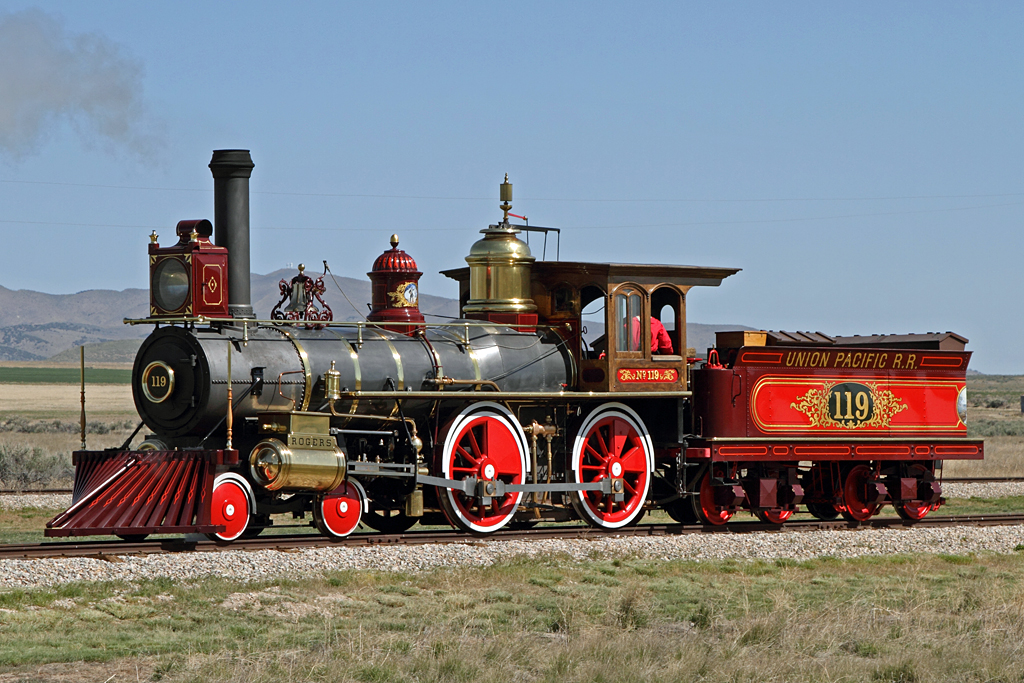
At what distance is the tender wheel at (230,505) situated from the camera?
45.8 ft

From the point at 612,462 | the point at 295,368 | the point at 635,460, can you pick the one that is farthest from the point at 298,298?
the point at 635,460

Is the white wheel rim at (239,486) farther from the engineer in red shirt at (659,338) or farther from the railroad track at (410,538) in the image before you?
the engineer in red shirt at (659,338)

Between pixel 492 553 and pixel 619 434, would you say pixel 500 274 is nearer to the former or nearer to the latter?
pixel 619 434

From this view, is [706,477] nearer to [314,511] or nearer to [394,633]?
[314,511]

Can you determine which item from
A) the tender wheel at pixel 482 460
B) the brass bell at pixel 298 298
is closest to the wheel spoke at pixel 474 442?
the tender wheel at pixel 482 460

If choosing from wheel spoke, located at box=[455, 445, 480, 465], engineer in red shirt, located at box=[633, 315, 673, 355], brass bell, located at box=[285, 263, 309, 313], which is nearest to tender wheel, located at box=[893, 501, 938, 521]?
engineer in red shirt, located at box=[633, 315, 673, 355]

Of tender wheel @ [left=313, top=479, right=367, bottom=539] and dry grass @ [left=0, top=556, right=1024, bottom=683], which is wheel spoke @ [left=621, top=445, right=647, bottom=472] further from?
tender wheel @ [left=313, top=479, right=367, bottom=539]

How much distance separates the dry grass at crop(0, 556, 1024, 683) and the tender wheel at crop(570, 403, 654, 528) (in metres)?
3.01

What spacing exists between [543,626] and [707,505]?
743 centimetres

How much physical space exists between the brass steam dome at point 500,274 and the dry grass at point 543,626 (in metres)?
4.53

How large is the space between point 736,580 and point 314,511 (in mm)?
4569

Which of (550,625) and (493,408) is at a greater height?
(493,408)

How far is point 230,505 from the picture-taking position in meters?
14.1

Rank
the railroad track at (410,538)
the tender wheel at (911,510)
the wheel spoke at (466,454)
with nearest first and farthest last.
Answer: the railroad track at (410,538)
the wheel spoke at (466,454)
the tender wheel at (911,510)
